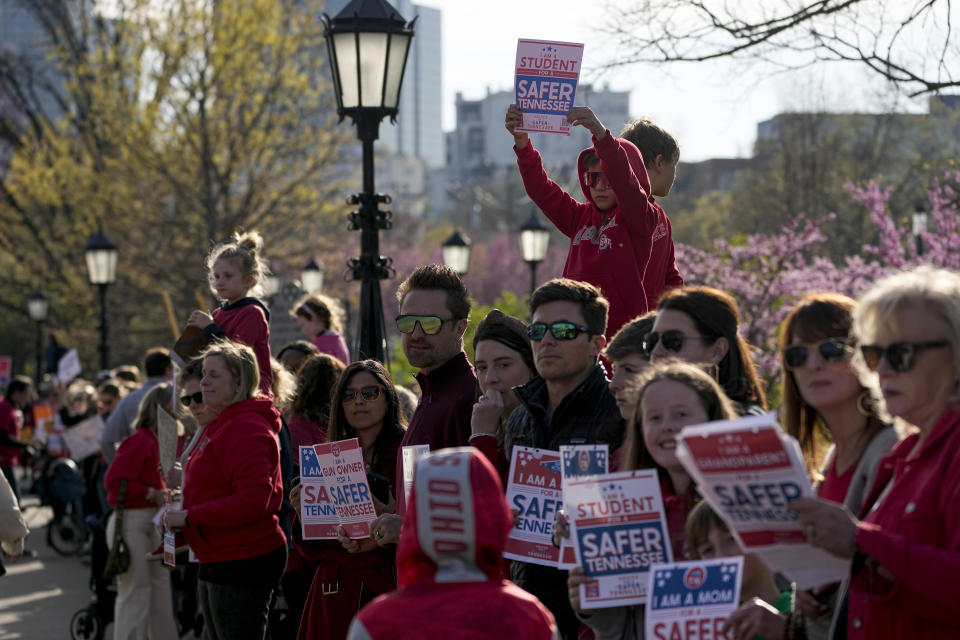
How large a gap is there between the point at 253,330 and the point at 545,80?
298 centimetres

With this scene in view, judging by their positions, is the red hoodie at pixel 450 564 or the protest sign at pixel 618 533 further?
the protest sign at pixel 618 533

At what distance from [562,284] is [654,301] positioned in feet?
4.77

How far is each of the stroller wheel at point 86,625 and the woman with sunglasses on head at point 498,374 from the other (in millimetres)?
6366

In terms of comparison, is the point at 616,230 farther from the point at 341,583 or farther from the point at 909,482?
the point at 909,482

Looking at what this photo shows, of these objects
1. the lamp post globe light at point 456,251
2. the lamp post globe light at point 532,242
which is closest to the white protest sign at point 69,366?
the lamp post globe light at point 456,251

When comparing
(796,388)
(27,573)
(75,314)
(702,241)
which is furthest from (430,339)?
(702,241)

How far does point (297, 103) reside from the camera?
28453 millimetres

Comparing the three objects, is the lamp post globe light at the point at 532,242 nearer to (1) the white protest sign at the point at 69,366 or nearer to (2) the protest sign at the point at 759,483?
(1) the white protest sign at the point at 69,366

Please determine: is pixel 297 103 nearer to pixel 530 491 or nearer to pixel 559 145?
pixel 530 491

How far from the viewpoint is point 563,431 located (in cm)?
504

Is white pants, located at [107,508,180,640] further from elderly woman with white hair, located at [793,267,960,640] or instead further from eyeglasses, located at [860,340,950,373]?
eyeglasses, located at [860,340,950,373]

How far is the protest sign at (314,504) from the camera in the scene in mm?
6012

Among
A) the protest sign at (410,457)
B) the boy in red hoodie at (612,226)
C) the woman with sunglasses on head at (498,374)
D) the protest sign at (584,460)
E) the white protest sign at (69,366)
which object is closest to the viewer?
the protest sign at (584,460)

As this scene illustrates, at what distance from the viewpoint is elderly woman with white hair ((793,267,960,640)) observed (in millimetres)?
3139
